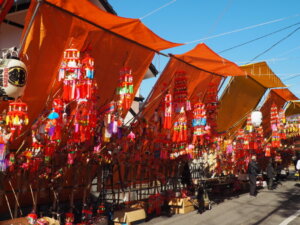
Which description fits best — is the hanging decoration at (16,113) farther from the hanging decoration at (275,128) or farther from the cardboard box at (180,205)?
the hanging decoration at (275,128)

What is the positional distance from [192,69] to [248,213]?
5045 mm

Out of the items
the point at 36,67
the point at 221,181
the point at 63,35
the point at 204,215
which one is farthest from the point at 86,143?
the point at 221,181

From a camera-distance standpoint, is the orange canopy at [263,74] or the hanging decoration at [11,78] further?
the orange canopy at [263,74]

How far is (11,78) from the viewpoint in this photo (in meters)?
4.15

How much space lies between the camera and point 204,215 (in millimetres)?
9164

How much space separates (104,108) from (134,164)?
2.64 meters

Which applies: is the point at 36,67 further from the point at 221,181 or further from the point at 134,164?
the point at 221,181

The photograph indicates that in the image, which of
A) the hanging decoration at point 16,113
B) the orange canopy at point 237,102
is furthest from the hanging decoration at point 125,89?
the orange canopy at point 237,102

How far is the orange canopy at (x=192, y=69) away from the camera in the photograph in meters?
7.84

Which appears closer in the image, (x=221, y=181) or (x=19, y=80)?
(x=19, y=80)

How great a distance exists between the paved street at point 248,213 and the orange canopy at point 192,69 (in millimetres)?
3244

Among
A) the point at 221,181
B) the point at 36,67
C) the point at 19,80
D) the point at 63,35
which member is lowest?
the point at 221,181

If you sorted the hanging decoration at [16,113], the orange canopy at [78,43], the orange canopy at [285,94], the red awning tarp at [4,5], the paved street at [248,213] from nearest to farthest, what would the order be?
the red awning tarp at [4,5] → the hanging decoration at [16,113] → the orange canopy at [78,43] → the paved street at [248,213] → the orange canopy at [285,94]

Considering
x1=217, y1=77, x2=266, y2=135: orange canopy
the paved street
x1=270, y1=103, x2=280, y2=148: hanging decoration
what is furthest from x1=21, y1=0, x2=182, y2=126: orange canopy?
x1=270, y1=103, x2=280, y2=148: hanging decoration
